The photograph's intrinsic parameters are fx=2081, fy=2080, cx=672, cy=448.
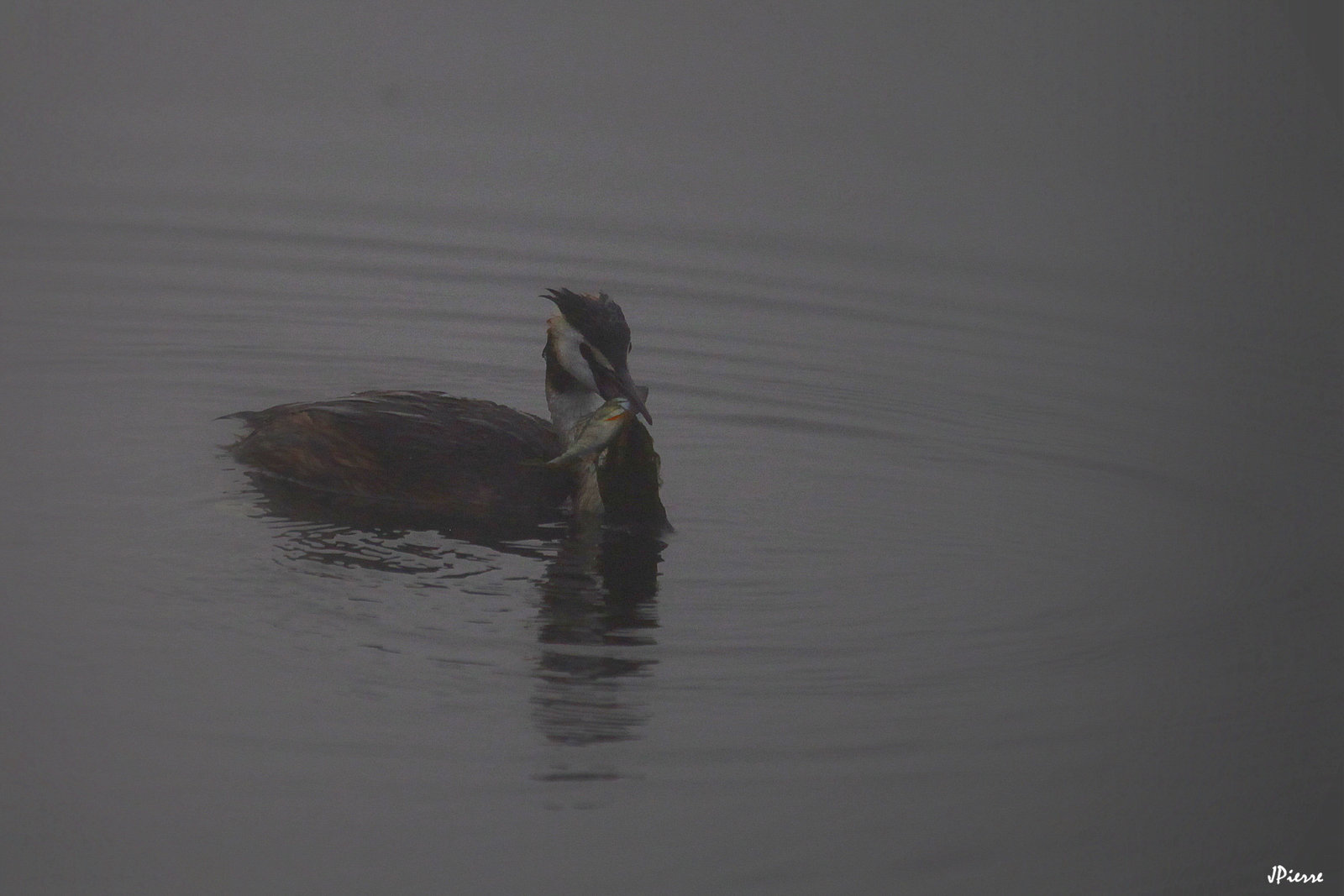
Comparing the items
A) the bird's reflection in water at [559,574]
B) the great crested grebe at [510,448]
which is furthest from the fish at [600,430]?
the bird's reflection in water at [559,574]

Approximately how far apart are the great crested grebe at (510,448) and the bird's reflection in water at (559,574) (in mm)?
98

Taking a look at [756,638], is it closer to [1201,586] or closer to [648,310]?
[1201,586]

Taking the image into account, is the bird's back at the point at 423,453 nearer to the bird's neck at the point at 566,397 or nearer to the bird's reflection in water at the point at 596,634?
the bird's neck at the point at 566,397

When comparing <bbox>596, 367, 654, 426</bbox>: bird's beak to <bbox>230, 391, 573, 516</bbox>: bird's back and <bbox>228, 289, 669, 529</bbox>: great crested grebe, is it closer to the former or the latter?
<bbox>228, 289, 669, 529</bbox>: great crested grebe

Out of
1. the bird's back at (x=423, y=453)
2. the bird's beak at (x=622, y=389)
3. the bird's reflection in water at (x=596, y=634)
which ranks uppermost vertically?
the bird's beak at (x=622, y=389)

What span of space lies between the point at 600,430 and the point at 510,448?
0.51m

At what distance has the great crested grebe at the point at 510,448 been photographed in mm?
Result: 9289

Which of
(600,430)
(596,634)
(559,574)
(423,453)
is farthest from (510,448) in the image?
(596,634)

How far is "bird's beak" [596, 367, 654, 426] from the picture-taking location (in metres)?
9.25

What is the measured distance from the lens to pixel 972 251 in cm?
1425

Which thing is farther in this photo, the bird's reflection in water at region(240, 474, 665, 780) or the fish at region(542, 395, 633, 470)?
the fish at region(542, 395, 633, 470)

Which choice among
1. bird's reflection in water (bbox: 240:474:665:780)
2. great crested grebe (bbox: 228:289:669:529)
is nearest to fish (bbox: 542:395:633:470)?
great crested grebe (bbox: 228:289:669:529)

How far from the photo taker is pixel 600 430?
9.20 meters

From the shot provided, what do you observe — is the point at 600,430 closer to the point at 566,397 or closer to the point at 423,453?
the point at 566,397
